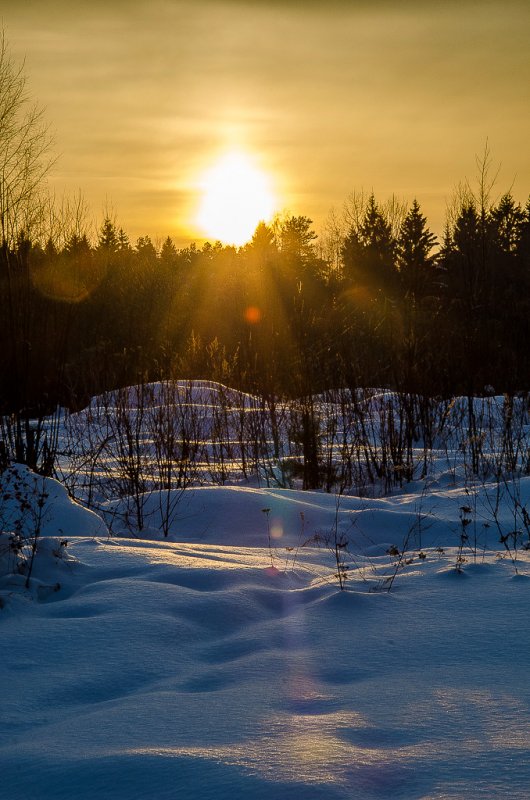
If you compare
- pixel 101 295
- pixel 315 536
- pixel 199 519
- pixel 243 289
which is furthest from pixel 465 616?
pixel 243 289

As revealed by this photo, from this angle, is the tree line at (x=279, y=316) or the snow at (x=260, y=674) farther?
the tree line at (x=279, y=316)

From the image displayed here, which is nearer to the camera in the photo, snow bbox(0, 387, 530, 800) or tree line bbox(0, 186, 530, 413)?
snow bbox(0, 387, 530, 800)

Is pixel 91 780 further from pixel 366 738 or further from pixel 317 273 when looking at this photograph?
pixel 317 273

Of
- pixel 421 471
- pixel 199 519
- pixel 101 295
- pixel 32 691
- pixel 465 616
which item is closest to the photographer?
pixel 32 691

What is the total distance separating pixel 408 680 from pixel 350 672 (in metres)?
0.18

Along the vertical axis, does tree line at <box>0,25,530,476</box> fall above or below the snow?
above

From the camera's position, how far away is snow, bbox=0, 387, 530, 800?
56.7 inches

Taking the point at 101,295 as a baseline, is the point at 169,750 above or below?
below

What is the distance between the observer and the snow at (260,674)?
1.44 m

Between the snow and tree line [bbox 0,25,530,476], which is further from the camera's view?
tree line [bbox 0,25,530,476]

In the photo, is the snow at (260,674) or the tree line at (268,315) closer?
the snow at (260,674)

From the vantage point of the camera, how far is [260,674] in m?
2.06

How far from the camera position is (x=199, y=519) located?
4.71 m

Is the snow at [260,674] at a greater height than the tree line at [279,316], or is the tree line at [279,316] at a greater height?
the tree line at [279,316]
